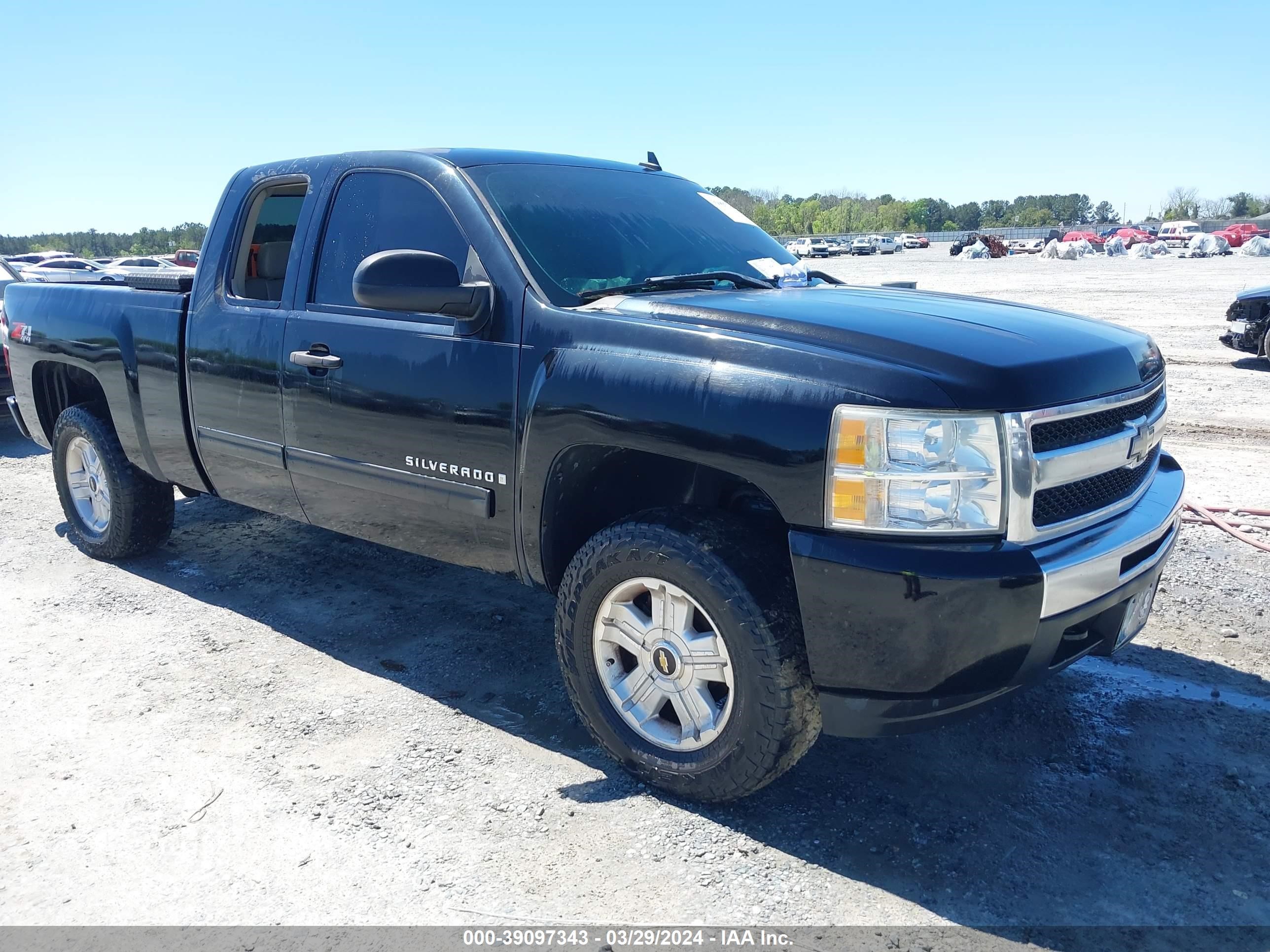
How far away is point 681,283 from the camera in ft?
11.1

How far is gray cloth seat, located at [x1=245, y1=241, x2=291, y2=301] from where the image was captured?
421 cm

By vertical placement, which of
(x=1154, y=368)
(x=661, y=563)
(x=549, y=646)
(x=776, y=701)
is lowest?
(x=549, y=646)

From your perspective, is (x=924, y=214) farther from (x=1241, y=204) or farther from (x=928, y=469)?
(x=928, y=469)

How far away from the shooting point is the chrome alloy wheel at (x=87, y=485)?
16.8 feet

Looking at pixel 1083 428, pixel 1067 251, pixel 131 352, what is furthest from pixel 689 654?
pixel 1067 251

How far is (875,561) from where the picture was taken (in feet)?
7.67

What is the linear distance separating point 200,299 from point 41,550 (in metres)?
2.23

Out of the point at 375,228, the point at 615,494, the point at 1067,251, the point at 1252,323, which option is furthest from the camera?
the point at 1067,251

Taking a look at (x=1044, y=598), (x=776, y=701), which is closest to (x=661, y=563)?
(x=776, y=701)

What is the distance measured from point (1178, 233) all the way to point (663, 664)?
3300 inches

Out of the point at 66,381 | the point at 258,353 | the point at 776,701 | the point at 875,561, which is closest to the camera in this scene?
A: the point at 875,561

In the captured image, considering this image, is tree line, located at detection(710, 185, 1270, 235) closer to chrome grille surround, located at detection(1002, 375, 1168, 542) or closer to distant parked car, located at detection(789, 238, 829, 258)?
distant parked car, located at detection(789, 238, 829, 258)

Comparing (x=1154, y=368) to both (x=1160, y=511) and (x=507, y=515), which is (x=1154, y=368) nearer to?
(x=1160, y=511)

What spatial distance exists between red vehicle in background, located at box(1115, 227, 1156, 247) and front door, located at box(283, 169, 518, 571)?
2697 inches
